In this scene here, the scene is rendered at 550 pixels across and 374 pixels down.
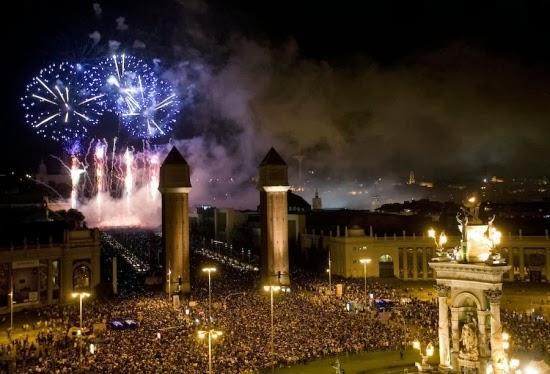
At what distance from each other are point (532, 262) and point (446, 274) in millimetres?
49125

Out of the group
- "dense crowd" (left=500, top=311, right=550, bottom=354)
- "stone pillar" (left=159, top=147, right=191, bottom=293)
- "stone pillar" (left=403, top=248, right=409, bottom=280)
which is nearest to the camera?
"dense crowd" (left=500, top=311, right=550, bottom=354)

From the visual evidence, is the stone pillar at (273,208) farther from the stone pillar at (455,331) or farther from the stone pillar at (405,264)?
the stone pillar at (455,331)

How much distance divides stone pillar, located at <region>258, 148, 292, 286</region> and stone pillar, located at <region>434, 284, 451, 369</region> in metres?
46.1

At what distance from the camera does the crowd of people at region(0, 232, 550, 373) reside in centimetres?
3089

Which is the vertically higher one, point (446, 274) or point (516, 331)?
point (446, 274)

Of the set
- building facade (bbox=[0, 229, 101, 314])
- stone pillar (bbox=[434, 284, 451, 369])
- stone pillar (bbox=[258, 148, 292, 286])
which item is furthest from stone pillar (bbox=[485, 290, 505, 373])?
stone pillar (bbox=[258, 148, 292, 286])

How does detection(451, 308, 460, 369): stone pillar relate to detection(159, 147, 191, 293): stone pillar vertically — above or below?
below

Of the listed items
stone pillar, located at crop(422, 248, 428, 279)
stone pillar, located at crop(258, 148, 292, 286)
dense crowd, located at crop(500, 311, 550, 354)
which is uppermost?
stone pillar, located at crop(258, 148, 292, 286)

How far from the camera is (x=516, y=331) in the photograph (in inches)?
1471

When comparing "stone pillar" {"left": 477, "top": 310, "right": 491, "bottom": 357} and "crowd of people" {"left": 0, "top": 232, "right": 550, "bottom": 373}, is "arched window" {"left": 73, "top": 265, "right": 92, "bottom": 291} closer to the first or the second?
"crowd of people" {"left": 0, "top": 232, "right": 550, "bottom": 373}

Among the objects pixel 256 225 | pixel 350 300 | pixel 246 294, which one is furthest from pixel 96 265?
pixel 256 225

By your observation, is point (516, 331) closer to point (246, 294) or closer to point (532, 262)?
point (246, 294)

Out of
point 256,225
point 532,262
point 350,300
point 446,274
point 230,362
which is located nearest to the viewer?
point 446,274

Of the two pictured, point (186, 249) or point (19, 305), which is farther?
Result: point (186, 249)
